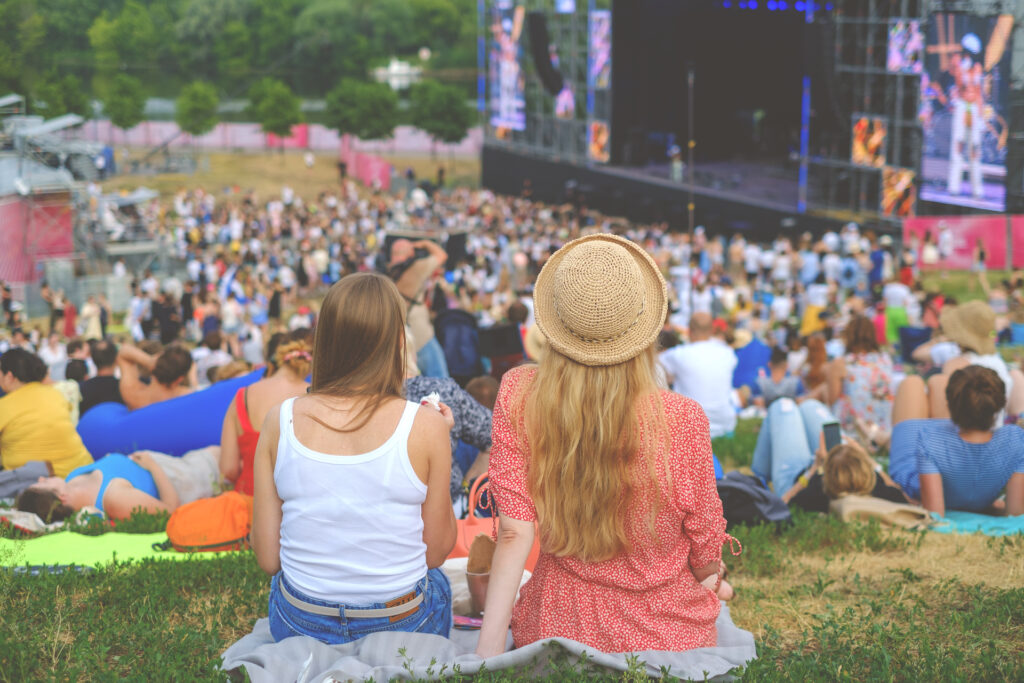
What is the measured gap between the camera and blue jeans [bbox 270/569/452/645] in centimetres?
249

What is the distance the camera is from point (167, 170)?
49.7m

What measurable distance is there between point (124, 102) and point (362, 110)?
12992 millimetres

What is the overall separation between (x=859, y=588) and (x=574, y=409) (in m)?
1.87

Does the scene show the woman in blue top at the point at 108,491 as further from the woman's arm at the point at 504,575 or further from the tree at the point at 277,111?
the tree at the point at 277,111

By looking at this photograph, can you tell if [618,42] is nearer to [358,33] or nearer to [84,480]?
[84,480]

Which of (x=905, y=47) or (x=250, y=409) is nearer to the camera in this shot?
(x=250, y=409)

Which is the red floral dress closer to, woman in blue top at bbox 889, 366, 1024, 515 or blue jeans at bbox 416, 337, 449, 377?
woman in blue top at bbox 889, 366, 1024, 515

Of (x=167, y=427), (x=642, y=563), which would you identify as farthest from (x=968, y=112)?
(x=642, y=563)

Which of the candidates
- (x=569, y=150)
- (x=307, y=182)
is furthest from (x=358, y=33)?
(x=569, y=150)

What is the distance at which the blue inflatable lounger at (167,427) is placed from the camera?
234 inches

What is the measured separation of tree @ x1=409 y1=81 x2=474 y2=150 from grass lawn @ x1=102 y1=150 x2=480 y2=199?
2261mm

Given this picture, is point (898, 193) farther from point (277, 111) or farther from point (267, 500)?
point (277, 111)

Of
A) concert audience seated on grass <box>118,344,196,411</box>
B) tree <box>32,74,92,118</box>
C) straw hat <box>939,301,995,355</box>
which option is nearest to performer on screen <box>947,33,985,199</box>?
straw hat <box>939,301,995,355</box>

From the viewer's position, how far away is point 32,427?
4.97m
